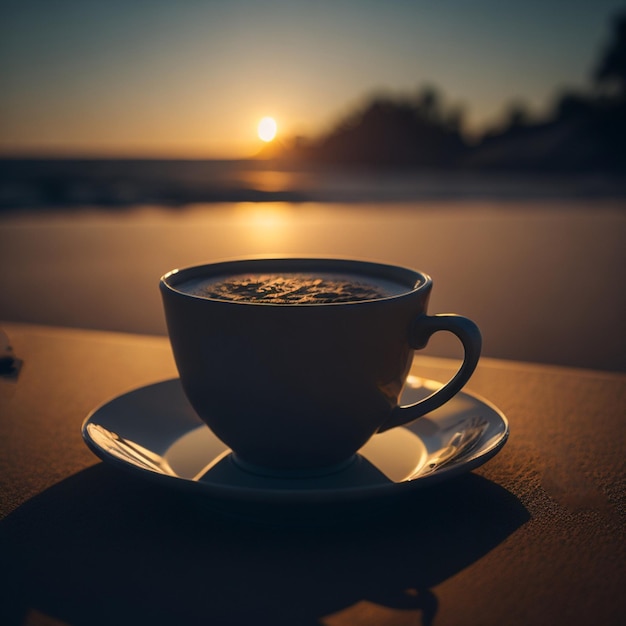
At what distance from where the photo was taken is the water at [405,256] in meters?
0.99

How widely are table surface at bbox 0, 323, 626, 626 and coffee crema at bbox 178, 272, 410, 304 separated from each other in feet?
0.38

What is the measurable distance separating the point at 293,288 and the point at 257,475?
0.11 m

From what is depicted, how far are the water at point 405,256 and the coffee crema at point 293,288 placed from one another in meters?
0.49

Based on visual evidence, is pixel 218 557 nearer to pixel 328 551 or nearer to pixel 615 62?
pixel 328 551

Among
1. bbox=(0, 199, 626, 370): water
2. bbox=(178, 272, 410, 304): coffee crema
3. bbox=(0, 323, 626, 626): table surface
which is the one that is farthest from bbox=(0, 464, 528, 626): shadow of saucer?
bbox=(0, 199, 626, 370): water

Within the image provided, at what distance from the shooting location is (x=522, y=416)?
1.55 ft

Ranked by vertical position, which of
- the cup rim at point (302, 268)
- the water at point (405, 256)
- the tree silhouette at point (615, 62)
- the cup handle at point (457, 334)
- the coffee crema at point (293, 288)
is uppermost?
the tree silhouette at point (615, 62)

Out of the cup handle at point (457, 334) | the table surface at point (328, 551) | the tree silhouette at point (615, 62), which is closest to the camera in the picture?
the table surface at point (328, 551)

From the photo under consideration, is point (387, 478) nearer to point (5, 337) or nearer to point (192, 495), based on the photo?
point (192, 495)

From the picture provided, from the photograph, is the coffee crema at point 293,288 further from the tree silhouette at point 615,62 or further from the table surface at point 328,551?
the tree silhouette at point 615,62

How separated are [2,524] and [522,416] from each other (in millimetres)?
351

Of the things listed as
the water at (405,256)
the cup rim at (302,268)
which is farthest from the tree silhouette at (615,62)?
the cup rim at (302,268)

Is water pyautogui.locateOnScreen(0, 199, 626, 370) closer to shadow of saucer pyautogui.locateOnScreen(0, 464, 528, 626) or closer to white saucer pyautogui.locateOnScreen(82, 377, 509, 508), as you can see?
white saucer pyautogui.locateOnScreen(82, 377, 509, 508)

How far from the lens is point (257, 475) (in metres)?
0.36
